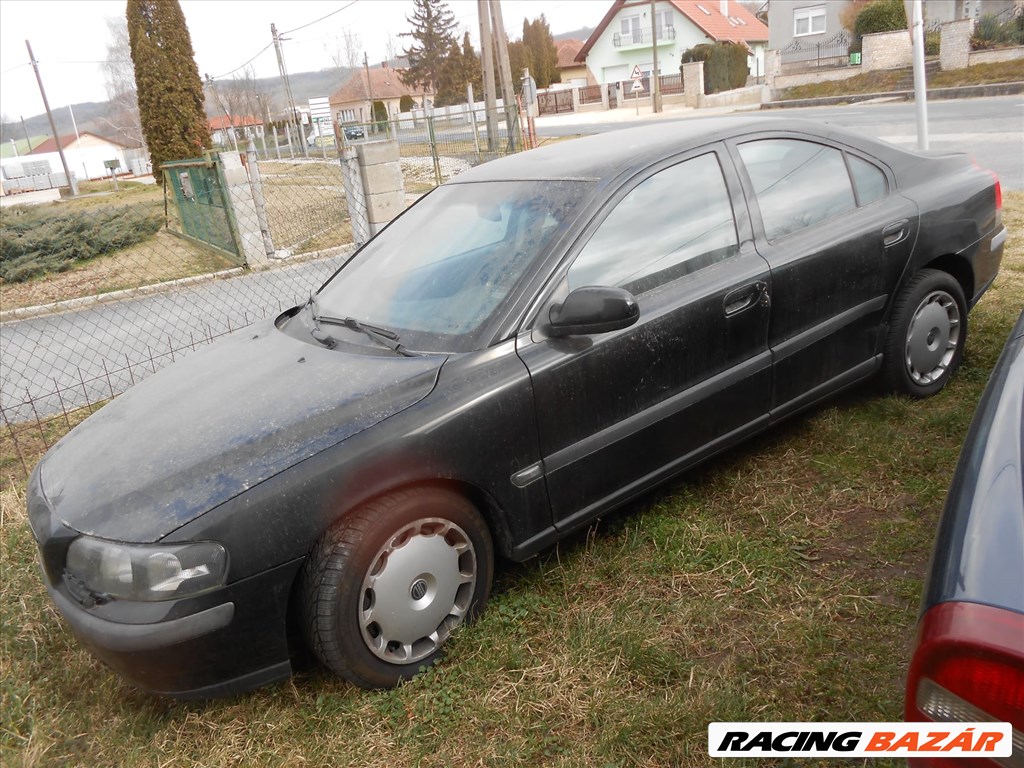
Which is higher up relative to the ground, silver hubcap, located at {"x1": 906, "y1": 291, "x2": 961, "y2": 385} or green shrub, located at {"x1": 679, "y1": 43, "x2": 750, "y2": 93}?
green shrub, located at {"x1": 679, "y1": 43, "x2": 750, "y2": 93}

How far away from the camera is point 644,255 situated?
3072mm

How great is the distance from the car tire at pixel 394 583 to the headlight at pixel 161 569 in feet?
0.94

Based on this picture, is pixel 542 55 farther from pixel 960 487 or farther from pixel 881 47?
pixel 960 487

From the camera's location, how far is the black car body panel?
1250 mm

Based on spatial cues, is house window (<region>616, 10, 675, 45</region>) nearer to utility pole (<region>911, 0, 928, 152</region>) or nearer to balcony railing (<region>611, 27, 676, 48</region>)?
balcony railing (<region>611, 27, 676, 48</region>)

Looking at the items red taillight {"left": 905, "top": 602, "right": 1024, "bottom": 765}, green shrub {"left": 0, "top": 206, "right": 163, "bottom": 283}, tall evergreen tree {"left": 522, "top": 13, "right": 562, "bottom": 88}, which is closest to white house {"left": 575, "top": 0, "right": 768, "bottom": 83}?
tall evergreen tree {"left": 522, "top": 13, "right": 562, "bottom": 88}

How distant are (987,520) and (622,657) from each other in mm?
1472

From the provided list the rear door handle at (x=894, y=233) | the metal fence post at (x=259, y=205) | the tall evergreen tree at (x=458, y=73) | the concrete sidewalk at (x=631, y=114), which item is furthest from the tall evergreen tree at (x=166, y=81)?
the tall evergreen tree at (x=458, y=73)

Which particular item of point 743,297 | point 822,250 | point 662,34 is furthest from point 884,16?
point 743,297

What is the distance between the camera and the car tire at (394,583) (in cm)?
238

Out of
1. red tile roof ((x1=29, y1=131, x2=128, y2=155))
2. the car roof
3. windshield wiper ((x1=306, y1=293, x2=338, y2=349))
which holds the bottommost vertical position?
windshield wiper ((x1=306, y1=293, x2=338, y2=349))

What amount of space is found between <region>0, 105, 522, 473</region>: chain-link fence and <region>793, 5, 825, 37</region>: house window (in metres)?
33.6

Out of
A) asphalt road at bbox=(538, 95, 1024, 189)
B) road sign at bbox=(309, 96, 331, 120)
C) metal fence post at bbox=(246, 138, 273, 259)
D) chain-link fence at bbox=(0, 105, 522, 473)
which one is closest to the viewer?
chain-link fence at bbox=(0, 105, 522, 473)

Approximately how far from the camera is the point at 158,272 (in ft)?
36.9
